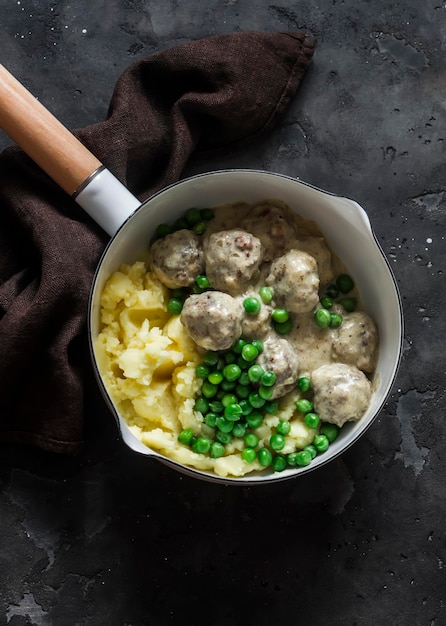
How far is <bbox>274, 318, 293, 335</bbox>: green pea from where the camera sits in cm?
347

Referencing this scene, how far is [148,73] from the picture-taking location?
12.0 ft

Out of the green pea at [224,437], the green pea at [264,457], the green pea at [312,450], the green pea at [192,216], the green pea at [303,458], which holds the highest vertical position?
the green pea at [192,216]

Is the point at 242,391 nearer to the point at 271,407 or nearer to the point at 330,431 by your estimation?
the point at 271,407

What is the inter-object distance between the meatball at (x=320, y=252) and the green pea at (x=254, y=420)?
0.71 m

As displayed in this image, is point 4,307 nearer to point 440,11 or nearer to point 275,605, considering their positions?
point 275,605

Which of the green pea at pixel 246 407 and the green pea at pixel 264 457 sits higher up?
the green pea at pixel 246 407

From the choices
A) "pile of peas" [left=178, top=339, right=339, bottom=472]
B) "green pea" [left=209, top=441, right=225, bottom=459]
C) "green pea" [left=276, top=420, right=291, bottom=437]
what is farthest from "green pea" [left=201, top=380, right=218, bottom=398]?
"green pea" [left=276, top=420, right=291, bottom=437]

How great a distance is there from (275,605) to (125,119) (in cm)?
246

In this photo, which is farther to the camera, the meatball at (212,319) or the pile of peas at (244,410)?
the pile of peas at (244,410)

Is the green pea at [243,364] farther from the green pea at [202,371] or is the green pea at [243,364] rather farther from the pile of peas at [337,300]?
the pile of peas at [337,300]

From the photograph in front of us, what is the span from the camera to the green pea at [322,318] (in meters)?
3.45

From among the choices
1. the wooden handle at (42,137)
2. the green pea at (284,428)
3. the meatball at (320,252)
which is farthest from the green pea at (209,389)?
the wooden handle at (42,137)

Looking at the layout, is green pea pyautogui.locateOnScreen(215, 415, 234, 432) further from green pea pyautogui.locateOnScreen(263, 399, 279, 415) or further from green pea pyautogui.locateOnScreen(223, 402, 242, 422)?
green pea pyautogui.locateOnScreen(263, 399, 279, 415)

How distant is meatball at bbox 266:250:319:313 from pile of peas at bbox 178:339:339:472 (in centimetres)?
24
